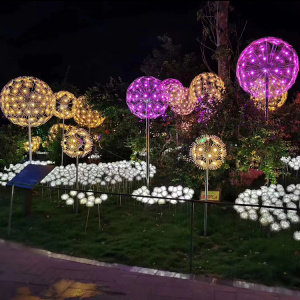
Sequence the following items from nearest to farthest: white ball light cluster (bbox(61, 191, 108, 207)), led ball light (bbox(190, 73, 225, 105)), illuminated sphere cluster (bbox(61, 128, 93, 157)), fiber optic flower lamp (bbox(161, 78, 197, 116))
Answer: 1. white ball light cluster (bbox(61, 191, 108, 207))
2. illuminated sphere cluster (bbox(61, 128, 93, 157))
3. led ball light (bbox(190, 73, 225, 105))
4. fiber optic flower lamp (bbox(161, 78, 197, 116))

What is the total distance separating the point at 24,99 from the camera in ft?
30.3

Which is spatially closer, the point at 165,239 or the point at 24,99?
the point at 165,239

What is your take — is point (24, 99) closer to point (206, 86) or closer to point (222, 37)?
point (206, 86)

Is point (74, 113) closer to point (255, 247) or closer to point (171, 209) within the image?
point (171, 209)

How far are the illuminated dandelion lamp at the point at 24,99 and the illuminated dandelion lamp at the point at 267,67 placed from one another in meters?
4.75

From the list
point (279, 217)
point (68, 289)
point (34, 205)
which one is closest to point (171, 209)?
point (279, 217)

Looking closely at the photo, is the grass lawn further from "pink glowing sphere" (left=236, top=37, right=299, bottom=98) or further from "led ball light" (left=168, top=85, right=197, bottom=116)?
"led ball light" (left=168, top=85, right=197, bottom=116)

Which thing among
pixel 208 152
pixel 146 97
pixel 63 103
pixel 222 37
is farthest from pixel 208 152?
pixel 63 103

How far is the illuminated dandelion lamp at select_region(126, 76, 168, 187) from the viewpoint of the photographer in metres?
8.85

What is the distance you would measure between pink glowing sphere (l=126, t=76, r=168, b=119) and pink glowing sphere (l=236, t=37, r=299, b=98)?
6.22ft

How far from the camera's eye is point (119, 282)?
452 cm

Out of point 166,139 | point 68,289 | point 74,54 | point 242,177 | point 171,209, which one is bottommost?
point 68,289

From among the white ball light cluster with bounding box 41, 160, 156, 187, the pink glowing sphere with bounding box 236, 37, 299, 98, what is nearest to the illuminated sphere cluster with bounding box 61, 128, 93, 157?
the white ball light cluster with bounding box 41, 160, 156, 187

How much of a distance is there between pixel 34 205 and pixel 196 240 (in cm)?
393
